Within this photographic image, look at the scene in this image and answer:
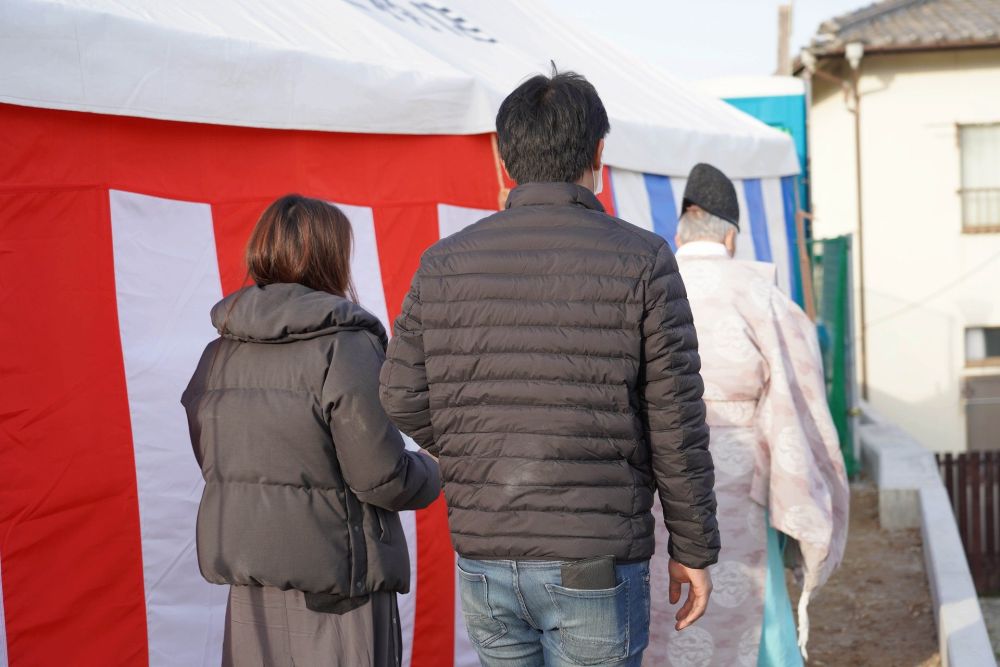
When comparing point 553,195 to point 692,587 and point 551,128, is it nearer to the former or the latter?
point 551,128

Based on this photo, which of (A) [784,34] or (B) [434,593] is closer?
(B) [434,593]

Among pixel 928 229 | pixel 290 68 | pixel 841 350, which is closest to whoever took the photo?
pixel 290 68

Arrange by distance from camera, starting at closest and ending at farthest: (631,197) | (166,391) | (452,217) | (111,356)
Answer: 1. (111,356)
2. (166,391)
3. (452,217)
4. (631,197)

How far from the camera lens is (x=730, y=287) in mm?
2771

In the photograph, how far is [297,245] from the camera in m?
2.12

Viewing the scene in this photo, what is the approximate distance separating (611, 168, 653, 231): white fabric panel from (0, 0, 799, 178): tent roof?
0.05 metres

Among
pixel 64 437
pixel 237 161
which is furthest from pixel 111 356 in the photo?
pixel 237 161

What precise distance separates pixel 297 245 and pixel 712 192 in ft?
4.00

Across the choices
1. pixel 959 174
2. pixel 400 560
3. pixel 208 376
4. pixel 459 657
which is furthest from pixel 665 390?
pixel 959 174

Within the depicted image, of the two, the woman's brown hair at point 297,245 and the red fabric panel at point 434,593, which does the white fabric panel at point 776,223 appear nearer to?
the red fabric panel at point 434,593

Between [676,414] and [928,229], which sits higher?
[928,229]

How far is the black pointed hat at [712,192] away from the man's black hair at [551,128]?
1026 mm

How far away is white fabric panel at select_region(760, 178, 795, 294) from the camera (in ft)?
18.4

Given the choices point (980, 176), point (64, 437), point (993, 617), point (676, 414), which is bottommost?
point (993, 617)
